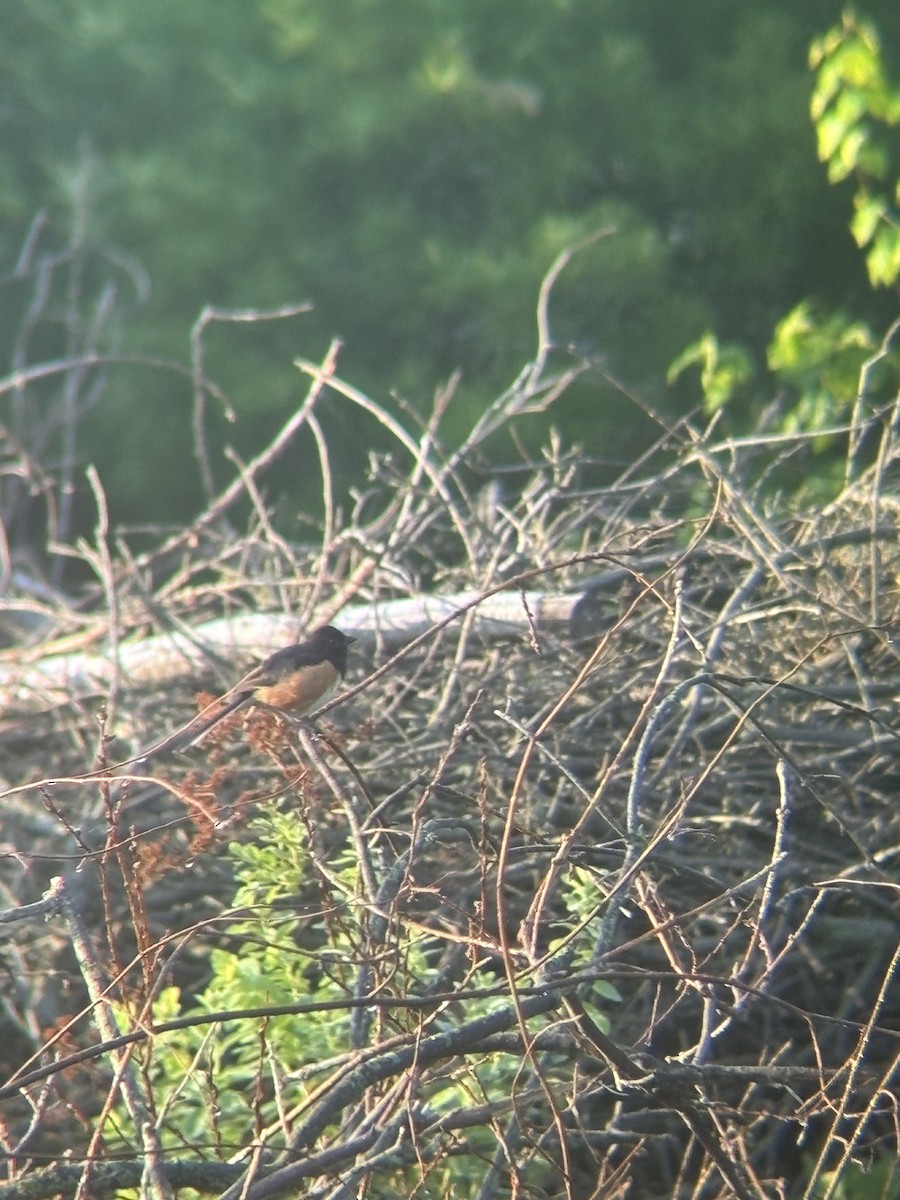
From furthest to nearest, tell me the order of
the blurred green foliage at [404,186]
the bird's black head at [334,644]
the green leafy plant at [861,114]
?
the blurred green foliage at [404,186] < the green leafy plant at [861,114] < the bird's black head at [334,644]

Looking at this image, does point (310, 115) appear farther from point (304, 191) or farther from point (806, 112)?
point (806, 112)

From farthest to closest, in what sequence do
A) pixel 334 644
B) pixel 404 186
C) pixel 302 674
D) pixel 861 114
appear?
pixel 404 186 → pixel 861 114 → pixel 334 644 → pixel 302 674

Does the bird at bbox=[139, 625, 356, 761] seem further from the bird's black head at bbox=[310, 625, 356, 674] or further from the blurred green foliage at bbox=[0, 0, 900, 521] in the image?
the blurred green foliage at bbox=[0, 0, 900, 521]

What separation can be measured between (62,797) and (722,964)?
174cm

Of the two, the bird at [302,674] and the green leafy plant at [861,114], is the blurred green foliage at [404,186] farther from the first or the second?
the bird at [302,674]

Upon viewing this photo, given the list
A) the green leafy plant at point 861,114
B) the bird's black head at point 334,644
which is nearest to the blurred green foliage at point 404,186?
the green leafy plant at point 861,114

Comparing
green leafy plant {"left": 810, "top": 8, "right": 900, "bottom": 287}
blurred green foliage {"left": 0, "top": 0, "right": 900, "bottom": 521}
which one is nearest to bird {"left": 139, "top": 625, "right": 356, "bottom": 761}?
green leafy plant {"left": 810, "top": 8, "right": 900, "bottom": 287}

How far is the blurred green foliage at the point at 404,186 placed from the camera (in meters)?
8.22

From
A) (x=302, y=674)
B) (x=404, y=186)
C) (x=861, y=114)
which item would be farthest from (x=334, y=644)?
(x=404, y=186)

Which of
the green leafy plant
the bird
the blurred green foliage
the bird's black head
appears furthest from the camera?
the blurred green foliage

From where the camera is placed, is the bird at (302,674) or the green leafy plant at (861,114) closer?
the bird at (302,674)

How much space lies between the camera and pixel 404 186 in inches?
355

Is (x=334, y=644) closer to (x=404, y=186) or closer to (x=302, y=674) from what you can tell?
(x=302, y=674)

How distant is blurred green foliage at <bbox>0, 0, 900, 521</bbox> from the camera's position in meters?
8.22
